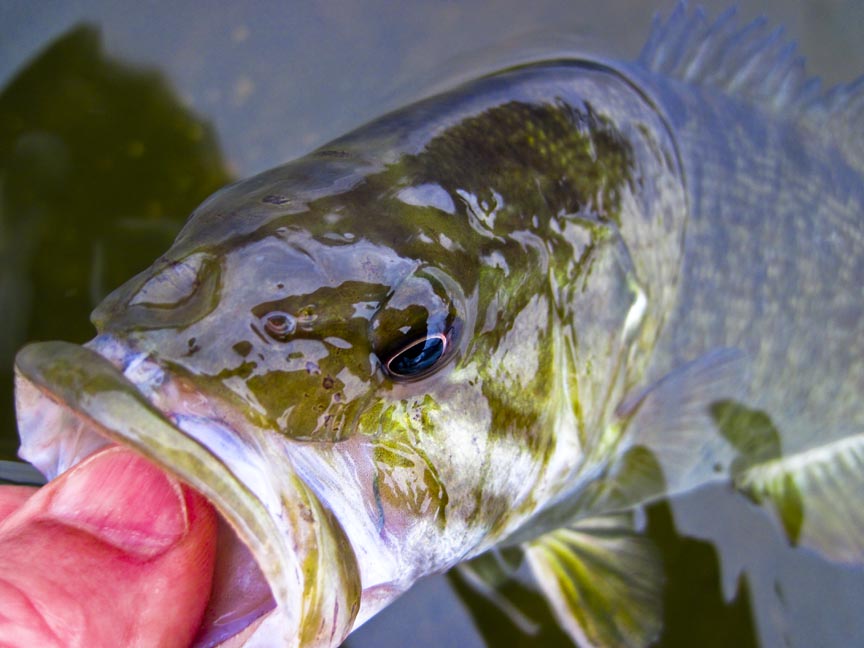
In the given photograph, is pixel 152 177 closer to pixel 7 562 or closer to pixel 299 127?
pixel 299 127

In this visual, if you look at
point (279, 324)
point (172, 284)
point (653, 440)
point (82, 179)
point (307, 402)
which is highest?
point (82, 179)

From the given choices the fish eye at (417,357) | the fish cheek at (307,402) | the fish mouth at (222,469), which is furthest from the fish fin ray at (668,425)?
the fish mouth at (222,469)

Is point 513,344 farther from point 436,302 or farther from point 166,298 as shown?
point 166,298

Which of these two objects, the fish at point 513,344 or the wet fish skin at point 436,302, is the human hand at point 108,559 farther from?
the wet fish skin at point 436,302

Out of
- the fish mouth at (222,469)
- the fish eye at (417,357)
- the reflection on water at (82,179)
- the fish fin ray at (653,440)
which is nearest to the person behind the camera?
the fish mouth at (222,469)

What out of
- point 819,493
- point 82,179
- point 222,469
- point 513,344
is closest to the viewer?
point 222,469

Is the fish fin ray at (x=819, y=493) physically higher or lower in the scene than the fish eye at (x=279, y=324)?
lower

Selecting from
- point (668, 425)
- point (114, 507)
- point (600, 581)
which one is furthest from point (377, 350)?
point (600, 581)
